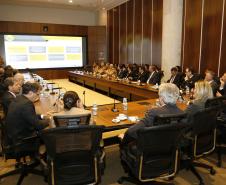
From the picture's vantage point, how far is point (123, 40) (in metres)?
Result: 11.1

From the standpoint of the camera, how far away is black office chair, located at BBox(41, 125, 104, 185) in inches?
67.3

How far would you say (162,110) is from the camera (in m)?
2.12

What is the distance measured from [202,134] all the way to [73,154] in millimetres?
1406

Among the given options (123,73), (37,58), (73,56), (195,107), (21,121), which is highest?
(73,56)

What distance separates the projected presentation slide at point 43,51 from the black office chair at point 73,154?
10.9 m

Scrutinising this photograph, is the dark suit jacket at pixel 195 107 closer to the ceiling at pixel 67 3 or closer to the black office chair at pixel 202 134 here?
the black office chair at pixel 202 134

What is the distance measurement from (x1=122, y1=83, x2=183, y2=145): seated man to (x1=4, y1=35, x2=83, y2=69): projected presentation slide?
10806mm

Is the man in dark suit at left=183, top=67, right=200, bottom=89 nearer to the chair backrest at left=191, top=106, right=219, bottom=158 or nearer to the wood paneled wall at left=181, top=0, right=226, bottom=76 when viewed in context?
the wood paneled wall at left=181, top=0, right=226, bottom=76

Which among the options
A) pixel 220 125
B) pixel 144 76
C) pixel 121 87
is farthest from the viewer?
pixel 144 76

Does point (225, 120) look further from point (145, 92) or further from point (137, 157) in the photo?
point (145, 92)

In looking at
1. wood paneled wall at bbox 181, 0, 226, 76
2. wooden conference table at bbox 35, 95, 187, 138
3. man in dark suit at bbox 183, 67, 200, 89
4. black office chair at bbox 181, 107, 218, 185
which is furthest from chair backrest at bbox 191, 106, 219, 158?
wood paneled wall at bbox 181, 0, 226, 76

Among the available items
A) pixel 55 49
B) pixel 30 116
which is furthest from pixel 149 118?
pixel 55 49

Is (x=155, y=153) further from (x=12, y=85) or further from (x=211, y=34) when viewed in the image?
(x=211, y=34)

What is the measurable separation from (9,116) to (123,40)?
9.27m
